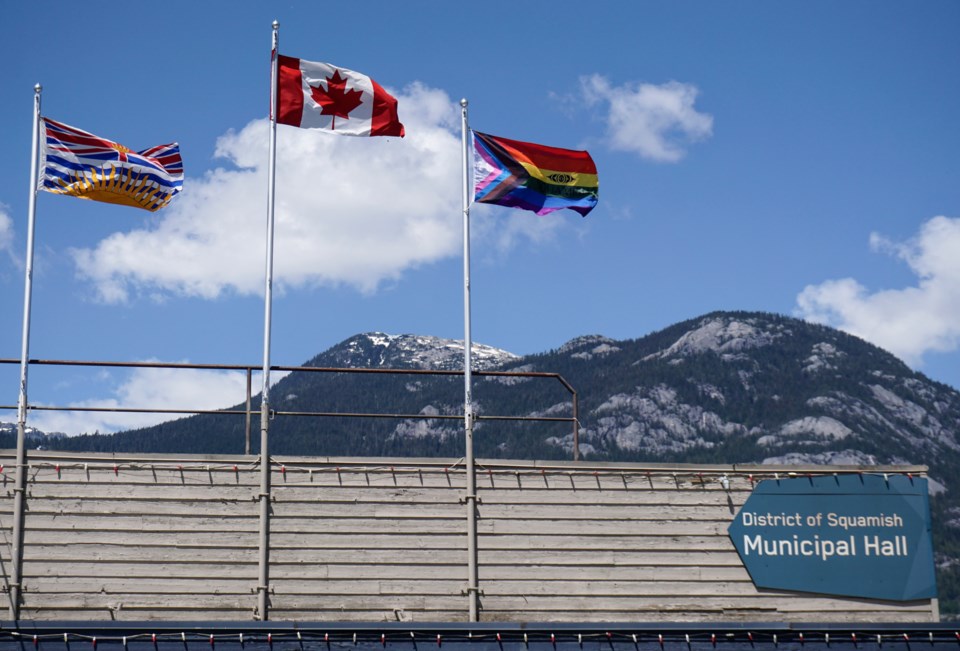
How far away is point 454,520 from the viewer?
18.5m

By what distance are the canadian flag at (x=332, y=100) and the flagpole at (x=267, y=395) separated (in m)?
0.15

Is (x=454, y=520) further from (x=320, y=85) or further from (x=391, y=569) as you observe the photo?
(x=320, y=85)

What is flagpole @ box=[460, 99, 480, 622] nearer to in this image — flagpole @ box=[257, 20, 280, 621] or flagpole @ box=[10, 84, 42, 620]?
flagpole @ box=[257, 20, 280, 621]

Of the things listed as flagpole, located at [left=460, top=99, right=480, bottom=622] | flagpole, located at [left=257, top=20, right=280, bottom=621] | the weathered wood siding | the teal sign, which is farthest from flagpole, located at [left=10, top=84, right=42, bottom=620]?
the teal sign

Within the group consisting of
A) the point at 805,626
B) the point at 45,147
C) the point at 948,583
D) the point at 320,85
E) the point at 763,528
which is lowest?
the point at 948,583

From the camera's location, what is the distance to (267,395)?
18344 mm

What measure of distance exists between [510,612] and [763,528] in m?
4.39

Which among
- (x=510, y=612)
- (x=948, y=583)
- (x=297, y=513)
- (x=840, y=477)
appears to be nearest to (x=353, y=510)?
(x=297, y=513)

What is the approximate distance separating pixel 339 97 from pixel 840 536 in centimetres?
1113

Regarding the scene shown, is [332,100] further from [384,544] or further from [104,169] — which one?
[384,544]

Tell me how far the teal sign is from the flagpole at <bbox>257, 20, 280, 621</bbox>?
24.4 ft

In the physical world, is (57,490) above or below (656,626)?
above

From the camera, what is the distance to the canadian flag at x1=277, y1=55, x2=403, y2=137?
64.1ft

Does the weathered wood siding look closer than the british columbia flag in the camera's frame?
Yes
